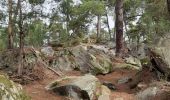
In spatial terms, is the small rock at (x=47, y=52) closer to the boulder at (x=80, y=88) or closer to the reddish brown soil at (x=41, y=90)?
the reddish brown soil at (x=41, y=90)

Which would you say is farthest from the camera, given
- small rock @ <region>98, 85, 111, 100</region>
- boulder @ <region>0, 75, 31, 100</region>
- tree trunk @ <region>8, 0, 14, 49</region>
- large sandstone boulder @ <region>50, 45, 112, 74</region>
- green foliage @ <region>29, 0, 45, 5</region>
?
tree trunk @ <region>8, 0, 14, 49</region>

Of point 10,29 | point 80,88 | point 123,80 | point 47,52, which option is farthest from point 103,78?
point 10,29

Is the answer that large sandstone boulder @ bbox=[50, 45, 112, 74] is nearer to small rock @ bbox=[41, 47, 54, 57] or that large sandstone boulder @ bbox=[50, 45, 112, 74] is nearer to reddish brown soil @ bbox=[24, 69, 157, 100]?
small rock @ bbox=[41, 47, 54, 57]

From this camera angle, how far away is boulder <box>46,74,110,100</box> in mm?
9891

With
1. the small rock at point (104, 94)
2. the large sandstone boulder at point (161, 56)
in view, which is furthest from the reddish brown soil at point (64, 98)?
the large sandstone boulder at point (161, 56)

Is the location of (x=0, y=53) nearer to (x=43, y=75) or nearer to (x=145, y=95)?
(x=43, y=75)

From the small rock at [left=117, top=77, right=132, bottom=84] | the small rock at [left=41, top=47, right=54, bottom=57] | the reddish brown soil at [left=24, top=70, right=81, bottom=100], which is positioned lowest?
the small rock at [left=117, top=77, right=132, bottom=84]

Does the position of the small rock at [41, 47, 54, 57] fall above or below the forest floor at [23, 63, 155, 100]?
above

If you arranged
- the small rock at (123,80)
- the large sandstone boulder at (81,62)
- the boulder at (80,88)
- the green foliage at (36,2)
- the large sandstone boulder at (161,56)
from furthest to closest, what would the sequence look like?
1. the green foliage at (36,2)
2. the large sandstone boulder at (81,62)
3. the small rock at (123,80)
4. the large sandstone boulder at (161,56)
5. the boulder at (80,88)

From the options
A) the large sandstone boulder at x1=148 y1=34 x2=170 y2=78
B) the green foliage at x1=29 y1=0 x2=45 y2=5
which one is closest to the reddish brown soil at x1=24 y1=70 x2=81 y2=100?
the large sandstone boulder at x1=148 y1=34 x2=170 y2=78

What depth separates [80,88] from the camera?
391 inches

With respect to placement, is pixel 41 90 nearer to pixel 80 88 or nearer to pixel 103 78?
pixel 80 88

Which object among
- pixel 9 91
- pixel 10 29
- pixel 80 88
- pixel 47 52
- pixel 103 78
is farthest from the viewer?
pixel 10 29

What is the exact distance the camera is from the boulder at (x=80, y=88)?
989 centimetres
